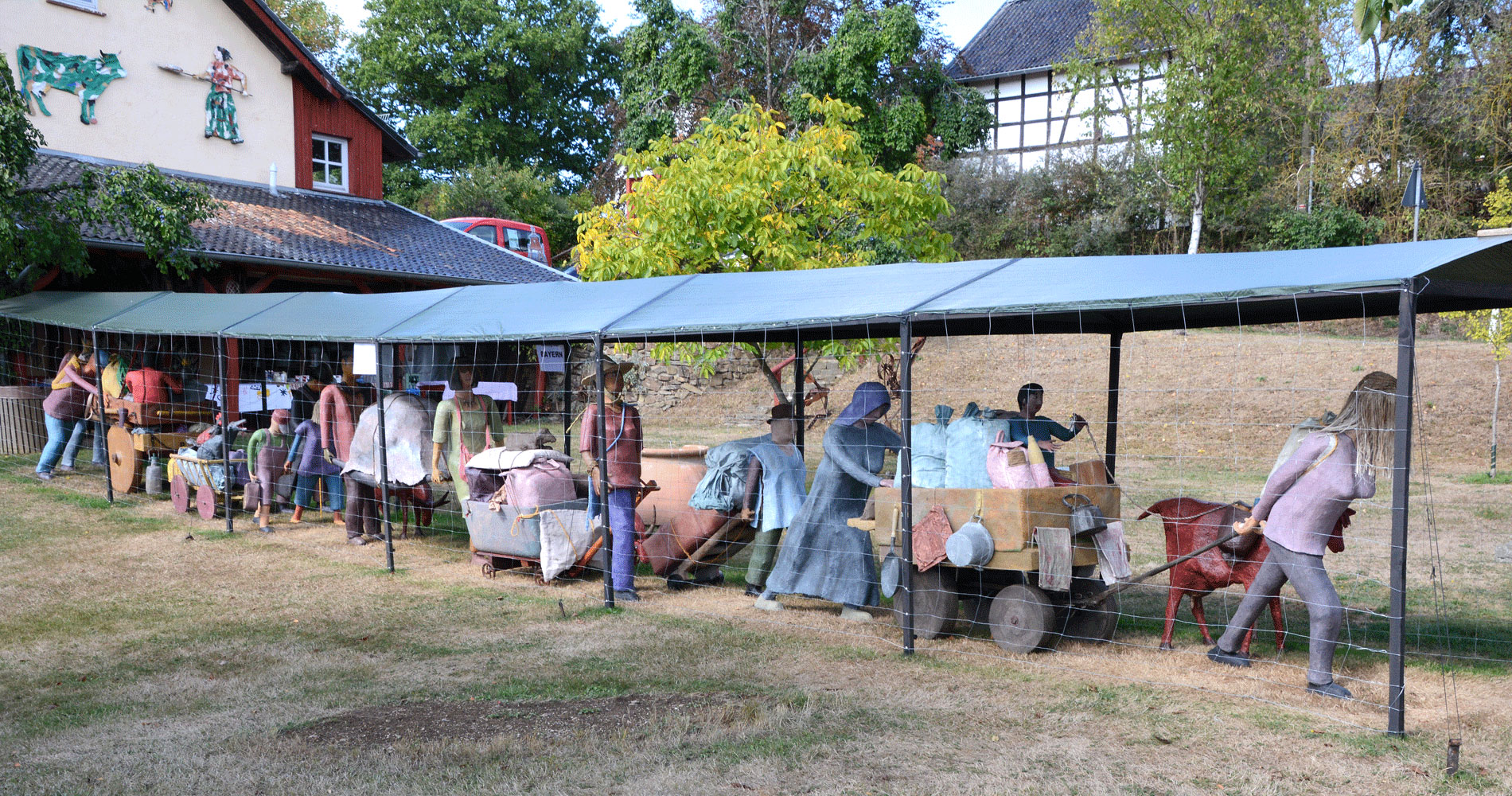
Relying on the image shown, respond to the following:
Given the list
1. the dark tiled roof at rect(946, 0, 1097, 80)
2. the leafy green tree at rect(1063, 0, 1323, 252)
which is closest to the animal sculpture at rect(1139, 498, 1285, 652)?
the leafy green tree at rect(1063, 0, 1323, 252)

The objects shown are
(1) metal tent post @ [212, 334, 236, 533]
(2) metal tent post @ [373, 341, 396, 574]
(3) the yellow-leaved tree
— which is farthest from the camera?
(3) the yellow-leaved tree

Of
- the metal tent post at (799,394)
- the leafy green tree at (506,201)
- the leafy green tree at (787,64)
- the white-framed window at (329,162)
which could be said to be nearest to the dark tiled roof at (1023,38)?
the leafy green tree at (787,64)

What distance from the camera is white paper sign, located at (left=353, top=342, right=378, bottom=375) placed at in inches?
339

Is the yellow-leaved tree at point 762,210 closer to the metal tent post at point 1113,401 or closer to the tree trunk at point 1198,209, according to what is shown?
the metal tent post at point 1113,401

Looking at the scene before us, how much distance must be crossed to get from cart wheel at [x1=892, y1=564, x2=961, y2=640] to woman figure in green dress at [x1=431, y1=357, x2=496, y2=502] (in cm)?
408

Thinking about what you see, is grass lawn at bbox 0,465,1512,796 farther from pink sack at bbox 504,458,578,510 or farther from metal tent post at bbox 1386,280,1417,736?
pink sack at bbox 504,458,578,510

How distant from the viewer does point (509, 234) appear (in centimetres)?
2728

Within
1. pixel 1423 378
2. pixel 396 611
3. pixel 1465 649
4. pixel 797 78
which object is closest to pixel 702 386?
pixel 797 78

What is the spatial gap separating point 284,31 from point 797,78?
37.2 ft

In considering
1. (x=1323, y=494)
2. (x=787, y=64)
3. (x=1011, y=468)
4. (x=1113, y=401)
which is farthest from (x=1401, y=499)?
(x=787, y=64)

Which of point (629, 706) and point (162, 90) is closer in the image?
point (629, 706)

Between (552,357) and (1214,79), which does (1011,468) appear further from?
(1214,79)

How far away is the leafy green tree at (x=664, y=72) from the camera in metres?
25.4

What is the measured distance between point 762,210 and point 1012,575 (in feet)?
19.0
